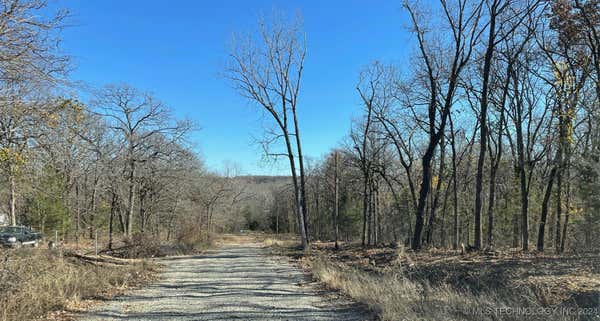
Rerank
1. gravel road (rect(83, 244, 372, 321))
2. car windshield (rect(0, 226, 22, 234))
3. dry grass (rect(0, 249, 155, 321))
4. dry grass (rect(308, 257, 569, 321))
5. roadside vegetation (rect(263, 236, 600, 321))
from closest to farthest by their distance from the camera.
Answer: dry grass (rect(308, 257, 569, 321))
roadside vegetation (rect(263, 236, 600, 321))
dry grass (rect(0, 249, 155, 321))
gravel road (rect(83, 244, 372, 321))
car windshield (rect(0, 226, 22, 234))

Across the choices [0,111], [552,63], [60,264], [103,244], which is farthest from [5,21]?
[103,244]

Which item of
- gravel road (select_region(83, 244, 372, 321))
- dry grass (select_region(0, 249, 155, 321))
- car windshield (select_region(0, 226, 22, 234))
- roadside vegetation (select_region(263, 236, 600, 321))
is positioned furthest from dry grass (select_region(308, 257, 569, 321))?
car windshield (select_region(0, 226, 22, 234))

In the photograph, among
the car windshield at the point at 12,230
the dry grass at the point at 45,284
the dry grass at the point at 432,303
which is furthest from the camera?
the car windshield at the point at 12,230

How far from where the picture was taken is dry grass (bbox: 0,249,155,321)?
307 inches

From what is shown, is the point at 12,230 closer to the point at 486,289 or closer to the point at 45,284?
the point at 45,284

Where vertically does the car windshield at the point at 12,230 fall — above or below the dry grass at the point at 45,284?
below

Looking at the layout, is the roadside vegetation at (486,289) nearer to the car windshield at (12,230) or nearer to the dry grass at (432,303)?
the dry grass at (432,303)

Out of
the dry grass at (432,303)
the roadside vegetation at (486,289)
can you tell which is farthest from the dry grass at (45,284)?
the dry grass at (432,303)

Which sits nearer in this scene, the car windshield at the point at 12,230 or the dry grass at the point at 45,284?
the dry grass at the point at 45,284

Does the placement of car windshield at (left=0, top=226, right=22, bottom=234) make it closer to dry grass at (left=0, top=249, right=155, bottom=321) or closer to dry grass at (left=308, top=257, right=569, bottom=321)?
dry grass at (left=0, top=249, right=155, bottom=321)

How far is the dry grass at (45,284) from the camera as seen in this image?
781cm

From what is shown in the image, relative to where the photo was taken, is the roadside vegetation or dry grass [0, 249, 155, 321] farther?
dry grass [0, 249, 155, 321]

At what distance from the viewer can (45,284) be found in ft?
31.1

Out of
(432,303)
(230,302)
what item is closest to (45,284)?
(230,302)
